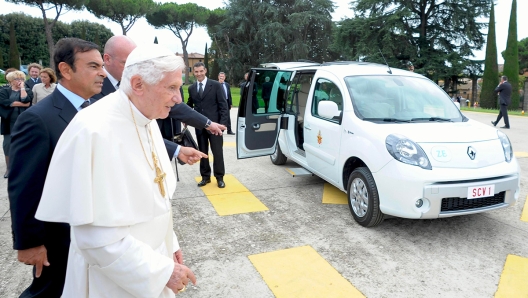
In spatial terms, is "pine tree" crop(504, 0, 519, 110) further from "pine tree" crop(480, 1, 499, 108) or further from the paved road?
the paved road

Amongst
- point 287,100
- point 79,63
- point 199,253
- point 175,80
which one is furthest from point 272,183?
point 175,80

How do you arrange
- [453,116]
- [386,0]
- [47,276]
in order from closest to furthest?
[47,276] → [453,116] → [386,0]

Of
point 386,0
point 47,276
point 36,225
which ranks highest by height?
point 386,0

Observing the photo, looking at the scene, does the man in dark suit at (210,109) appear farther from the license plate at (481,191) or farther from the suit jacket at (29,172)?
the suit jacket at (29,172)

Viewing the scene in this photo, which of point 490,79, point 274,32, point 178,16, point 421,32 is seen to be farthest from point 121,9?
point 490,79

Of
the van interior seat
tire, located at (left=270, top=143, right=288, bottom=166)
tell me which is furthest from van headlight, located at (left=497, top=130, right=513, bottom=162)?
tire, located at (left=270, top=143, right=288, bottom=166)

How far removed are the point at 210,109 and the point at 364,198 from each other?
285cm

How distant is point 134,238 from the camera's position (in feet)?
4.30

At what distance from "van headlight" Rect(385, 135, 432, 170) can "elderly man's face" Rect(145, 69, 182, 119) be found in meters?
2.72

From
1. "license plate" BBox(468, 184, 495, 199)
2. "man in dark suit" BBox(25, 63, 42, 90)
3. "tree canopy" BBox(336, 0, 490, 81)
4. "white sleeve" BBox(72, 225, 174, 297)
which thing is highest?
"tree canopy" BBox(336, 0, 490, 81)

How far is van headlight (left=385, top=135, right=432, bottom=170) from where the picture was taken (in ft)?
11.6

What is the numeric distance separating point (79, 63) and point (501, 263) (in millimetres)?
3632

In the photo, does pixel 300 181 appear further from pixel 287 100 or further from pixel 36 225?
pixel 36 225

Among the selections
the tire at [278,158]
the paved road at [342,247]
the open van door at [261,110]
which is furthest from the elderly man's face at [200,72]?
the tire at [278,158]
